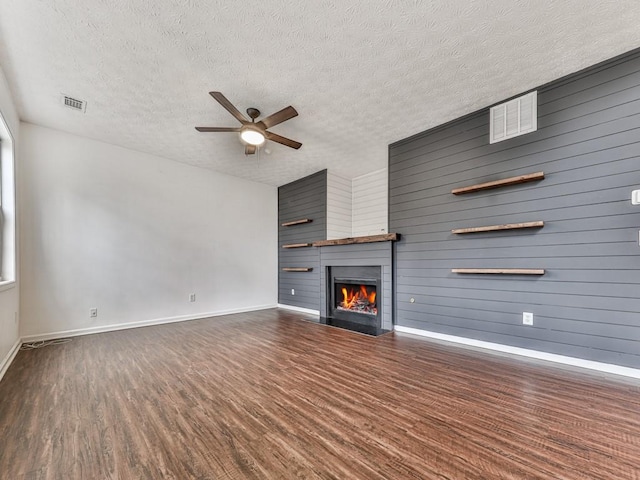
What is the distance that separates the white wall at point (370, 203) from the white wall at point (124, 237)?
2257 millimetres

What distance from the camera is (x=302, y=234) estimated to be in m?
5.87

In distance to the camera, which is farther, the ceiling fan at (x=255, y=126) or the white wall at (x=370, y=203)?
the white wall at (x=370, y=203)

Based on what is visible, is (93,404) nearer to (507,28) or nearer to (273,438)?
(273,438)

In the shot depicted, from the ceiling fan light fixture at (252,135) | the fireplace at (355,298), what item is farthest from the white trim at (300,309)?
the ceiling fan light fixture at (252,135)

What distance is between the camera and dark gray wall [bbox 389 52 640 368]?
8.09 feet

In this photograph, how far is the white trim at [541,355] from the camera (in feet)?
7.97

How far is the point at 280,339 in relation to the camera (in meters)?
3.70

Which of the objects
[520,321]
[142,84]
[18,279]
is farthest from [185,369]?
[520,321]

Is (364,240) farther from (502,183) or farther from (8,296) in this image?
(8,296)

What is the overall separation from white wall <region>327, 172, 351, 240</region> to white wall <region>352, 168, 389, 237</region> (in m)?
0.16

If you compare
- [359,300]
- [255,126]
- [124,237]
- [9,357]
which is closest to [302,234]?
[359,300]

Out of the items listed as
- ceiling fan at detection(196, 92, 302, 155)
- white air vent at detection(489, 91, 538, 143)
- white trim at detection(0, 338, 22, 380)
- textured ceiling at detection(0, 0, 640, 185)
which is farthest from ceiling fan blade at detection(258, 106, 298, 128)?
white trim at detection(0, 338, 22, 380)

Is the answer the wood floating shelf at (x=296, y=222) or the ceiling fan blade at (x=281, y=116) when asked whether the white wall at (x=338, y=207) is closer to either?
the wood floating shelf at (x=296, y=222)

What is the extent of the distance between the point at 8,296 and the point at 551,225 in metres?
5.75
